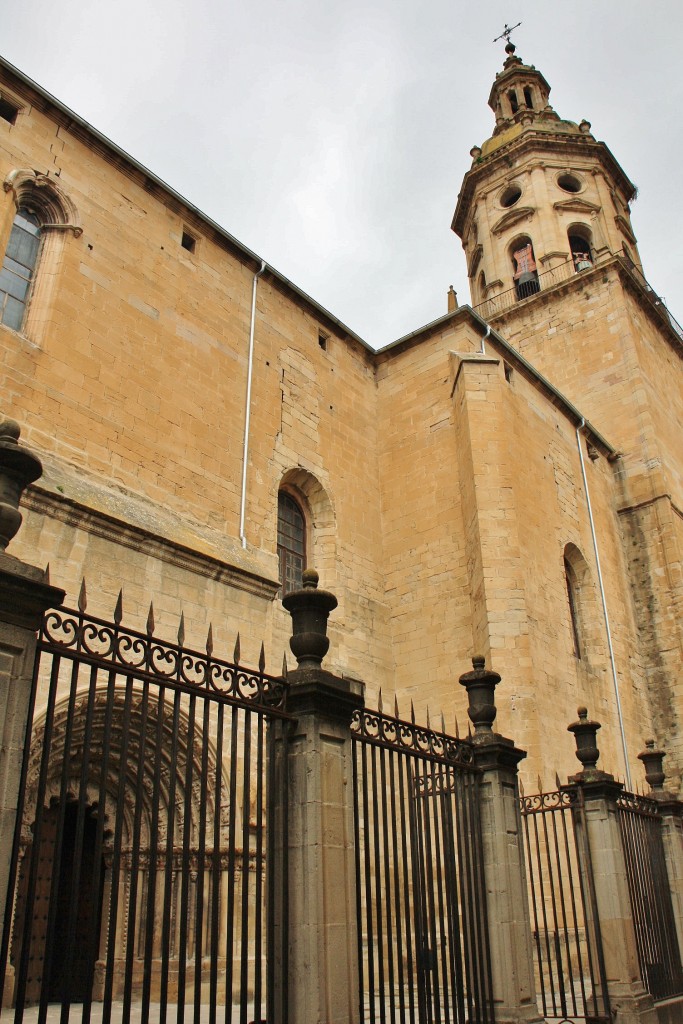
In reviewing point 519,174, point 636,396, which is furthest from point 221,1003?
point 519,174

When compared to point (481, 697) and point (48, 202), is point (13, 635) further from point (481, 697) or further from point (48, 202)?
point (48, 202)

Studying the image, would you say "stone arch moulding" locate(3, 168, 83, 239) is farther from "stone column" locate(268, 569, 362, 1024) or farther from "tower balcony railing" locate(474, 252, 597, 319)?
"tower balcony railing" locate(474, 252, 597, 319)

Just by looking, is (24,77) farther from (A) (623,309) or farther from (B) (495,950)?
(A) (623,309)

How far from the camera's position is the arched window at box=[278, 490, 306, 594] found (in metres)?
12.2

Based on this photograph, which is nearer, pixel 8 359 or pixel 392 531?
pixel 8 359

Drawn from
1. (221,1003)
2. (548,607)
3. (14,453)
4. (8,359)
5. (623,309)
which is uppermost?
(623,309)

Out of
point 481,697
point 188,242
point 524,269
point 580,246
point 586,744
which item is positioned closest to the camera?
point 481,697

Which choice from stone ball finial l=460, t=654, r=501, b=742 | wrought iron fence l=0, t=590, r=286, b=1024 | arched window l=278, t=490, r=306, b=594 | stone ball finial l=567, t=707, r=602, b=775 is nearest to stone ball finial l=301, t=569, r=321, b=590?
wrought iron fence l=0, t=590, r=286, b=1024

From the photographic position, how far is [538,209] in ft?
77.2

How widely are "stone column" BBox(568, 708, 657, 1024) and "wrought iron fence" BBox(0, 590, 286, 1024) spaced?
9.55 feet

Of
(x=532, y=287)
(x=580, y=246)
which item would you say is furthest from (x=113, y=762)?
(x=580, y=246)

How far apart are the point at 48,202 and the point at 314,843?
29.0ft

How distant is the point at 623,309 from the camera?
20078mm

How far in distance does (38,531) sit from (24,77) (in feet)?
20.0
